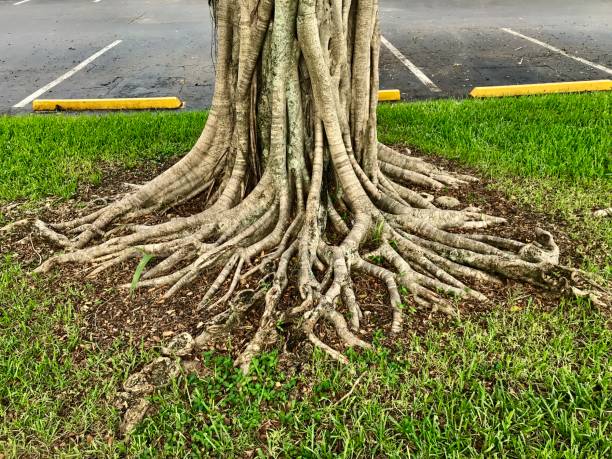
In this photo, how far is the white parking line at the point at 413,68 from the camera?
8.73 metres

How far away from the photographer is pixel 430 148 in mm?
5918

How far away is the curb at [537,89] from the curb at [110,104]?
4.41 m

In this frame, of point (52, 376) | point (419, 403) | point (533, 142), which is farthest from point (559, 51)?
point (52, 376)

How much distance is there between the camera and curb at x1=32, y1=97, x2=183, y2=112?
8180 millimetres

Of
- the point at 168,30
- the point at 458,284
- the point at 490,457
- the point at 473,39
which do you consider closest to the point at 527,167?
the point at 458,284

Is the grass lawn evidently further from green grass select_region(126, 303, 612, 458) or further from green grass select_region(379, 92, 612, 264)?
green grass select_region(379, 92, 612, 264)

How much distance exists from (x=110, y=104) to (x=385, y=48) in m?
5.30

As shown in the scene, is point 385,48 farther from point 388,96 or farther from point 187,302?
point 187,302

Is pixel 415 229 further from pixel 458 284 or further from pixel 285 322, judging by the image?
pixel 285 322

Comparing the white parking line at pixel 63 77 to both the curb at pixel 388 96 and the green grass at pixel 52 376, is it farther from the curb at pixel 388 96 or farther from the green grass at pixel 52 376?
the green grass at pixel 52 376

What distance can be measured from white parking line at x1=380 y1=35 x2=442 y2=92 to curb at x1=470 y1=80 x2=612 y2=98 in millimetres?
686

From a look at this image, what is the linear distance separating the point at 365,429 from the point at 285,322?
2.66 feet

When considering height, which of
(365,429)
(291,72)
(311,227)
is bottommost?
(365,429)

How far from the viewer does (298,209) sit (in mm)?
3994
